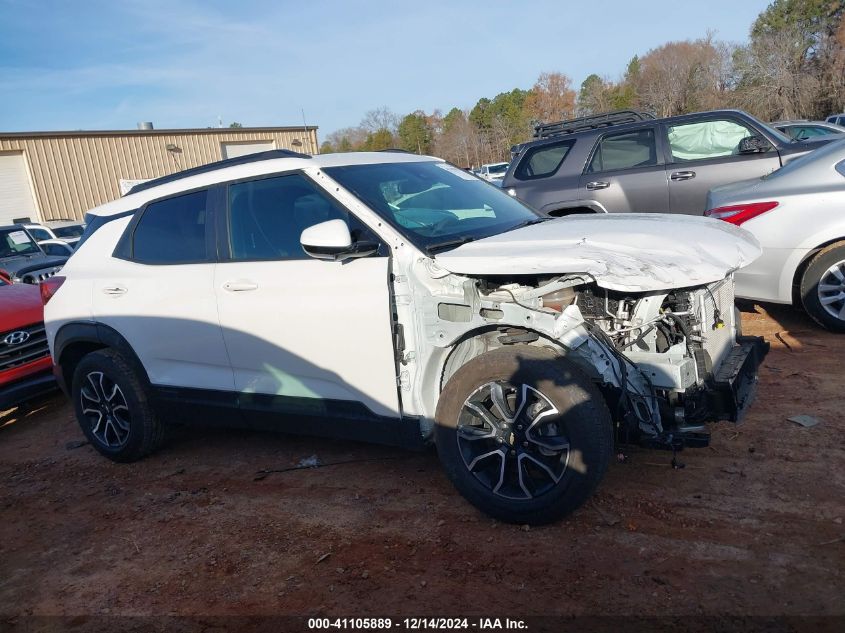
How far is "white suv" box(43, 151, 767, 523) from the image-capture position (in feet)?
10.2

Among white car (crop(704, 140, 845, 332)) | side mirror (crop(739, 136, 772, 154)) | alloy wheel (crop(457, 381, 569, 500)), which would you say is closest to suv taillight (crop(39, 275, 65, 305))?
alloy wheel (crop(457, 381, 569, 500))

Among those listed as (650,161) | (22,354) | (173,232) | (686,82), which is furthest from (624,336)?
(686,82)

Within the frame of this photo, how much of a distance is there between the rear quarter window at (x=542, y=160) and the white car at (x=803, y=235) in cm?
303

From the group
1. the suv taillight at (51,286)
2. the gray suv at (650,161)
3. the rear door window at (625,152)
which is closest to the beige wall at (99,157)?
the gray suv at (650,161)

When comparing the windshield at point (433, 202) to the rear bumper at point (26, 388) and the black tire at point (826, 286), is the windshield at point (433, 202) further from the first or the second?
the rear bumper at point (26, 388)

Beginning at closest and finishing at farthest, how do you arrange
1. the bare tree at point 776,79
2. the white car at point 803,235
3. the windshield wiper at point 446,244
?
the windshield wiper at point 446,244 < the white car at point 803,235 < the bare tree at point 776,79

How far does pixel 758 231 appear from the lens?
5.69m

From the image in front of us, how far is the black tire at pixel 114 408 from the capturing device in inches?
182

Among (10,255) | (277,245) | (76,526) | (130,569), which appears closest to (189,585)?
(130,569)

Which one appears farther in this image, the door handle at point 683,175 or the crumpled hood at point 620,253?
the door handle at point 683,175

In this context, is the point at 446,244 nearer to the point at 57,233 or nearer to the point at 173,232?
the point at 173,232

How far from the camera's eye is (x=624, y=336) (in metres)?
3.25

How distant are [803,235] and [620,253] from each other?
337 cm

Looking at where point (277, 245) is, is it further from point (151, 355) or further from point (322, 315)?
point (151, 355)
